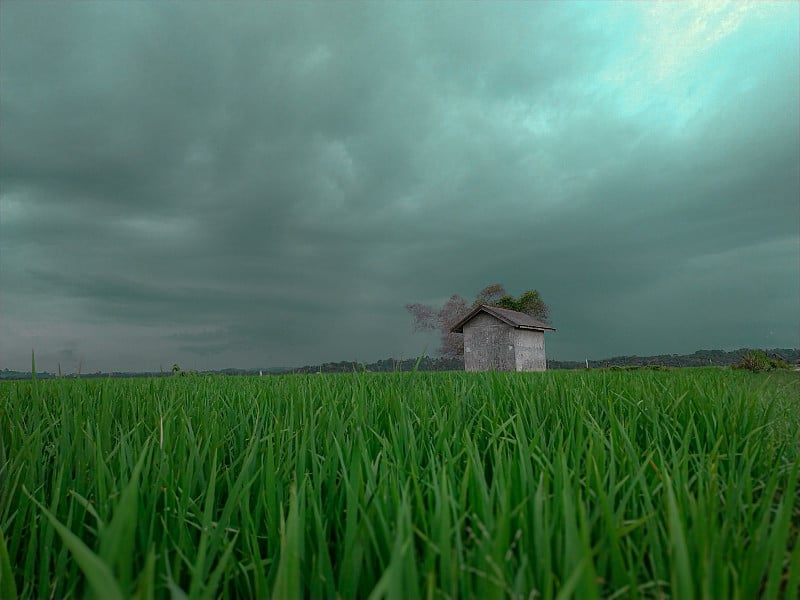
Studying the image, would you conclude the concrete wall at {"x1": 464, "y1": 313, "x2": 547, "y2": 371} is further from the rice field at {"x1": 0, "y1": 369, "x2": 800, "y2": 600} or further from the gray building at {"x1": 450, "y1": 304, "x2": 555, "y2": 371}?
the rice field at {"x1": 0, "y1": 369, "x2": 800, "y2": 600}

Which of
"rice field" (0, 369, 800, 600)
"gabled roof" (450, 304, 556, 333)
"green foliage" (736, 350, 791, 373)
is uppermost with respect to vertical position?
"gabled roof" (450, 304, 556, 333)

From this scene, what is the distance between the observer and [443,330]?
37156 mm

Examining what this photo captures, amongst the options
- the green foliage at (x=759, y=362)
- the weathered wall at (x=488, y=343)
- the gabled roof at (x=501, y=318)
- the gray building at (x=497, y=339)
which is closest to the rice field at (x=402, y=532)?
the green foliage at (x=759, y=362)

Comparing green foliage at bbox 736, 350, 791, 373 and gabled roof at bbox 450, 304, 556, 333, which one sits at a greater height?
gabled roof at bbox 450, 304, 556, 333

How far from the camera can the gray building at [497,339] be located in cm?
2539

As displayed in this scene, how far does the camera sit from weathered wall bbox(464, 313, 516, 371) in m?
25.4

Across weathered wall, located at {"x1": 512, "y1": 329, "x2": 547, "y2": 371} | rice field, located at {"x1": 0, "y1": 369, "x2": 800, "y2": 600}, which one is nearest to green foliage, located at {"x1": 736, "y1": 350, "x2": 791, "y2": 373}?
weathered wall, located at {"x1": 512, "y1": 329, "x2": 547, "y2": 371}

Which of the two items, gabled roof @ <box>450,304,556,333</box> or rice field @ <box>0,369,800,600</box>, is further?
gabled roof @ <box>450,304,556,333</box>

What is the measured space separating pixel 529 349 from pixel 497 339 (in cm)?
259

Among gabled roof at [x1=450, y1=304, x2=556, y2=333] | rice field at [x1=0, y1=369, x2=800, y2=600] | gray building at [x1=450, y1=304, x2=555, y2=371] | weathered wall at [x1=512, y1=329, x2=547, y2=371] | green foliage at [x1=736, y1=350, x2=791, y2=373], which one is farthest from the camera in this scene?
weathered wall at [x1=512, y1=329, x2=547, y2=371]

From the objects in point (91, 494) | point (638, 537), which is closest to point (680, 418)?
point (638, 537)

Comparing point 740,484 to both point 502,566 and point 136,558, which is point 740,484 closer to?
point 502,566

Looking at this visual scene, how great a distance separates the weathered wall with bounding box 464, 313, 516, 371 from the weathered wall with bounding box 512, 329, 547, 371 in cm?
38

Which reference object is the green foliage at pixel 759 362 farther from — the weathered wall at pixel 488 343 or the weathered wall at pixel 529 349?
the weathered wall at pixel 488 343
